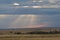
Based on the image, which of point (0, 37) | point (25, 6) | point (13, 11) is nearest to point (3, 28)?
point (0, 37)

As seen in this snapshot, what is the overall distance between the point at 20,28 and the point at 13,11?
0.18 metres

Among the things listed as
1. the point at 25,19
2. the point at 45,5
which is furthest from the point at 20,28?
the point at 45,5

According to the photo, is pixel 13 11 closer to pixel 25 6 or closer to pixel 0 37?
pixel 25 6

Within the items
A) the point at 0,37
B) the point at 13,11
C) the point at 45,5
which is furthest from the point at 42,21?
the point at 0,37

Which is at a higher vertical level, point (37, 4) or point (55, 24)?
point (37, 4)

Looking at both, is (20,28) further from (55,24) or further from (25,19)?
(55,24)

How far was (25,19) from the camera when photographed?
103 centimetres

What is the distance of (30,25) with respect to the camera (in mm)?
1024

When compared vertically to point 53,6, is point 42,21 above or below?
below

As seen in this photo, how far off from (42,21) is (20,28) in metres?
0.23

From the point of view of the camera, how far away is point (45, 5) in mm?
982

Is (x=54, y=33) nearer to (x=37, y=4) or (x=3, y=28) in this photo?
(x=37, y=4)

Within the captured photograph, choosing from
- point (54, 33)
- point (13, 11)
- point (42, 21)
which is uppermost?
point (13, 11)

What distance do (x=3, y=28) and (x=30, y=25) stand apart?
0.27 meters
